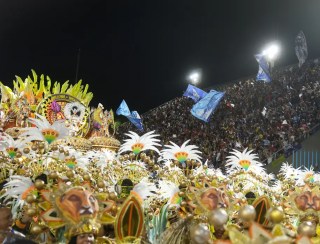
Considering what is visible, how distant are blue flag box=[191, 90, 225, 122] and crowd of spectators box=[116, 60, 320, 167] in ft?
7.27

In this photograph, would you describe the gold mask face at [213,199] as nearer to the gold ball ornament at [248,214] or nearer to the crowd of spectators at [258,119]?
the gold ball ornament at [248,214]

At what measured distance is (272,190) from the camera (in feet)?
17.9

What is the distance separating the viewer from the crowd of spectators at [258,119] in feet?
46.0

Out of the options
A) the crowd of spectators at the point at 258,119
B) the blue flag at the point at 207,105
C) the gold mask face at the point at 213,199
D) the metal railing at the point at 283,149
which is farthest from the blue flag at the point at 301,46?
the gold mask face at the point at 213,199

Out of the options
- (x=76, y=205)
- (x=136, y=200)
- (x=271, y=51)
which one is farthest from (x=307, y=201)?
(x=271, y=51)

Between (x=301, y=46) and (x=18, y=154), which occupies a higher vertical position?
(x=301, y=46)

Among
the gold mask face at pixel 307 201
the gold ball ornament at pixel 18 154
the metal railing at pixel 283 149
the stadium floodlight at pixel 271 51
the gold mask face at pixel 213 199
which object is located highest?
the stadium floodlight at pixel 271 51

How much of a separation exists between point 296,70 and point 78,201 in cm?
1704

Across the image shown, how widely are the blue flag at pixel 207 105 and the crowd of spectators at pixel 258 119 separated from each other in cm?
221

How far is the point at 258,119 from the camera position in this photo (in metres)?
15.9

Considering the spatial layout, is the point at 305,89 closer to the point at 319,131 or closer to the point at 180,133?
the point at 319,131

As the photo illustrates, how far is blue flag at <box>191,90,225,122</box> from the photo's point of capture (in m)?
12.2

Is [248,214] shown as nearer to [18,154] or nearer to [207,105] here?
[18,154]

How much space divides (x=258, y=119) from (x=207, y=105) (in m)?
4.18
